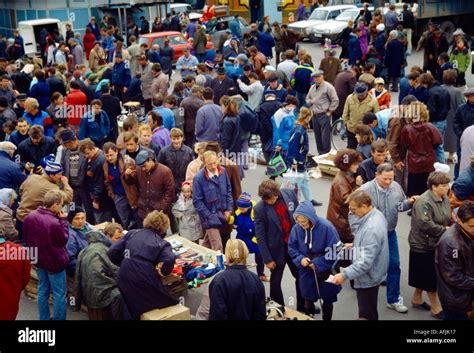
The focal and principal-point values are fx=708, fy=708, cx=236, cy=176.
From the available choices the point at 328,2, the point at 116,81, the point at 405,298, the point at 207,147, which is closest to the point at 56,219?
the point at 207,147

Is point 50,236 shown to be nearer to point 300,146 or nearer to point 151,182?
point 151,182

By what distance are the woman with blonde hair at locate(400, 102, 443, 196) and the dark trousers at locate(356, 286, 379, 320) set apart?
364 centimetres

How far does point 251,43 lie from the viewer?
76.9 feet

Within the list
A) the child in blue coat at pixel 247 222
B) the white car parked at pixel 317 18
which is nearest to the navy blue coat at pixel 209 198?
the child in blue coat at pixel 247 222

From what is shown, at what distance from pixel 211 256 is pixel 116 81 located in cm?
978

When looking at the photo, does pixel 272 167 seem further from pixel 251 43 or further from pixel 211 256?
pixel 251 43

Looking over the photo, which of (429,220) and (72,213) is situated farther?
(72,213)

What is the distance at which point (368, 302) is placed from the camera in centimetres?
759

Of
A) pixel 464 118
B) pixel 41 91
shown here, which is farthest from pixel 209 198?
pixel 41 91

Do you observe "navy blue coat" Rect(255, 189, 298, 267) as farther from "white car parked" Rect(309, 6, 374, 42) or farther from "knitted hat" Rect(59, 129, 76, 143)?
"white car parked" Rect(309, 6, 374, 42)

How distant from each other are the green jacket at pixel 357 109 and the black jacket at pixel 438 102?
944mm

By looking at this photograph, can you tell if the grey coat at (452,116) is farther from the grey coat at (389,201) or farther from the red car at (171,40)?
the red car at (171,40)

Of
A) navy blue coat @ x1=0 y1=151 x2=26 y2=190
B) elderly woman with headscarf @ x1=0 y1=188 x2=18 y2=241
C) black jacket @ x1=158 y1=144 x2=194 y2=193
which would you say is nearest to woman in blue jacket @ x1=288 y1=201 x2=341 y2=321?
black jacket @ x1=158 y1=144 x2=194 y2=193

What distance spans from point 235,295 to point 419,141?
16.6 ft
